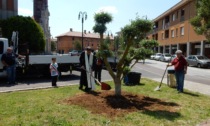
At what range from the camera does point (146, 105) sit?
323 inches

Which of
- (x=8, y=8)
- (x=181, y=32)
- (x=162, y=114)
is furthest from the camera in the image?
(x=181, y=32)

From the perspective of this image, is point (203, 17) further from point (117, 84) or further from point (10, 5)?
point (10, 5)

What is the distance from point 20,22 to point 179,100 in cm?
2364

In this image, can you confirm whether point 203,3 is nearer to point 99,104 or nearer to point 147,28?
point 147,28

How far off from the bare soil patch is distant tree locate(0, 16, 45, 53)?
2124 cm

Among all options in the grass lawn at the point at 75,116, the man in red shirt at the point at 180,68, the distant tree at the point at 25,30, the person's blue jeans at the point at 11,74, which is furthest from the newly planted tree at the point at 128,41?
the distant tree at the point at 25,30

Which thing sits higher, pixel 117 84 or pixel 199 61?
pixel 117 84

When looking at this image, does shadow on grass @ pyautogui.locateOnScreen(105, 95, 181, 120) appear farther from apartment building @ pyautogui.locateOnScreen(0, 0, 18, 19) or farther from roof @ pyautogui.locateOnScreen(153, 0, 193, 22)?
roof @ pyautogui.locateOnScreen(153, 0, 193, 22)

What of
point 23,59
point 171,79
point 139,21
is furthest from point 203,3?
point 139,21

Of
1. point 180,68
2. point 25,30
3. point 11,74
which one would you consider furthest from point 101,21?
point 25,30

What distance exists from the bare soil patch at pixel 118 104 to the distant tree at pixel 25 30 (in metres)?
21.2

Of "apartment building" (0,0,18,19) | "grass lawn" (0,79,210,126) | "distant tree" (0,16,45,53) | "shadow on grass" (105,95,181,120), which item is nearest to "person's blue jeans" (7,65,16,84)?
"grass lawn" (0,79,210,126)

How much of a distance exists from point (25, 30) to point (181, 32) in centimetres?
2777

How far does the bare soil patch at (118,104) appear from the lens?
741 centimetres
